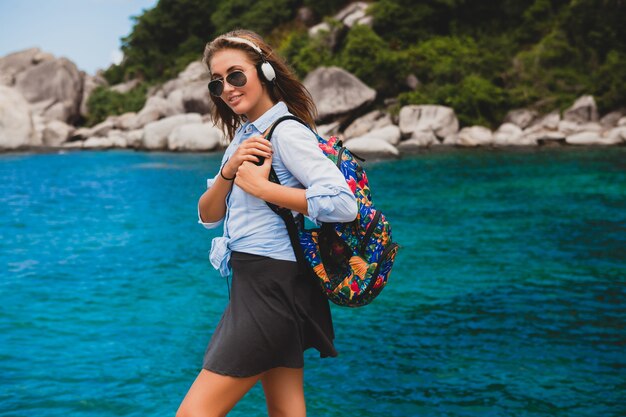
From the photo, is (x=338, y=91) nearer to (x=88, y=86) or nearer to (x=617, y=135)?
(x=617, y=135)

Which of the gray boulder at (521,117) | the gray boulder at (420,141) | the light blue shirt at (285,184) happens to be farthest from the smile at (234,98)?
the gray boulder at (521,117)

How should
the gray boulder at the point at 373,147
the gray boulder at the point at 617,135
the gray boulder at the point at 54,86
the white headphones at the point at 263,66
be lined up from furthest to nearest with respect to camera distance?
the gray boulder at the point at 54,86 → the gray boulder at the point at 617,135 → the gray boulder at the point at 373,147 → the white headphones at the point at 263,66

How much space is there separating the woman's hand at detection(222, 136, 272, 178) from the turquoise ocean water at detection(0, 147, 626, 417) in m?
2.94

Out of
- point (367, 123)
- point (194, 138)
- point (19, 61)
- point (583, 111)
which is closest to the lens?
point (583, 111)

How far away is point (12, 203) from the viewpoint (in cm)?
1683

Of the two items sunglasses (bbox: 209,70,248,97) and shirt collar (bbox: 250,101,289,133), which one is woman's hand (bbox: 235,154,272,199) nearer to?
shirt collar (bbox: 250,101,289,133)

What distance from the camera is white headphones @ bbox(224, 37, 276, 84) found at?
2.46 metres

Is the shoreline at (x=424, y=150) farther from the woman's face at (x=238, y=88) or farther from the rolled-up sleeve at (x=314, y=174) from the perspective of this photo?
the rolled-up sleeve at (x=314, y=174)

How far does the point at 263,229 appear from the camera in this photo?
2.40 m

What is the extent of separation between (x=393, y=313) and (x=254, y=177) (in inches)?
206

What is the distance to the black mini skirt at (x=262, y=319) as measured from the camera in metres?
2.37

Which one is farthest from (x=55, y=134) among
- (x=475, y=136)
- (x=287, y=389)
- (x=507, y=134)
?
(x=287, y=389)

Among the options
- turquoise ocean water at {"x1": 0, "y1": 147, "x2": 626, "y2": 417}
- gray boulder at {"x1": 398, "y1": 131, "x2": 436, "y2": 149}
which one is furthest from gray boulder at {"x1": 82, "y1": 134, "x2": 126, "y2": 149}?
turquoise ocean water at {"x1": 0, "y1": 147, "x2": 626, "y2": 417}

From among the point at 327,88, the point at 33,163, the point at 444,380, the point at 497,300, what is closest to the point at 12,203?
the point at 33,163
